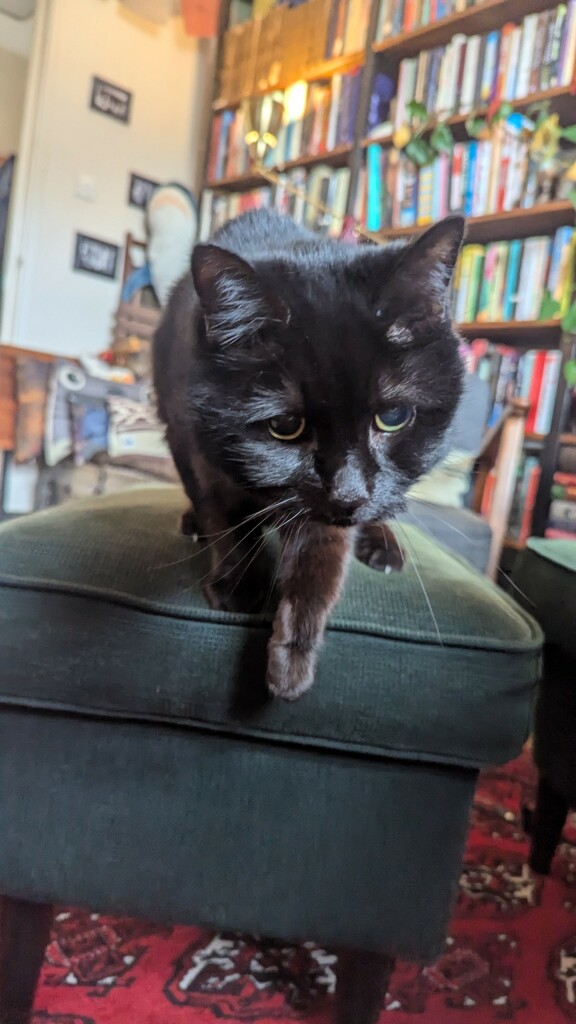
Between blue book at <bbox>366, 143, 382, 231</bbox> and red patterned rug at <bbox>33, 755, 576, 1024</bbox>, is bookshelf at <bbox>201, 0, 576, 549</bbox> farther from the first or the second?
red patterned rug at <bbox>33, 755, 576, 1024</bbox>

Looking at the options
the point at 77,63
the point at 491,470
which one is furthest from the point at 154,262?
the point at 491,470

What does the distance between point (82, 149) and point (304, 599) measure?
2.60m

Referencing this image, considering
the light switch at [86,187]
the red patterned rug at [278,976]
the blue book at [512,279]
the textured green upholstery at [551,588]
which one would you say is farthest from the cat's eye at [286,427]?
the light switch at [86,187]

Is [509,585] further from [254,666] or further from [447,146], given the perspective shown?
[447,146]

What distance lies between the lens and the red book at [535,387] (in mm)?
1896

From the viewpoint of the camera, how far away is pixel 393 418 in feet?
1.94

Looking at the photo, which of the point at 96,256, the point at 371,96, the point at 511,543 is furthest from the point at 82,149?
the point at 511,543

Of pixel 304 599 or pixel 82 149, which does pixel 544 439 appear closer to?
pixel 304 599

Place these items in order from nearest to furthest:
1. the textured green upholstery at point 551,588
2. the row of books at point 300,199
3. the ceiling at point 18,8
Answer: the textured green upholstery at point 551,588 → the row of books at point 300,199 → the ceiling at point 18,8

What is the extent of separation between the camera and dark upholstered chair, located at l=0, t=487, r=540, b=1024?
1.93 feet

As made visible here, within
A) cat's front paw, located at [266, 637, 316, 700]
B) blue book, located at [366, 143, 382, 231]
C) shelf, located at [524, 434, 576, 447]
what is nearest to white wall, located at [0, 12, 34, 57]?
blue book, located at [366, 143, 382, 231]

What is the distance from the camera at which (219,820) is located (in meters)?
0.62

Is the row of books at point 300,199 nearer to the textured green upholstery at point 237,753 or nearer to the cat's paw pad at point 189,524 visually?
the cat's paw pad at point 189,524

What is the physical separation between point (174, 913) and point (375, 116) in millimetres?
2309
